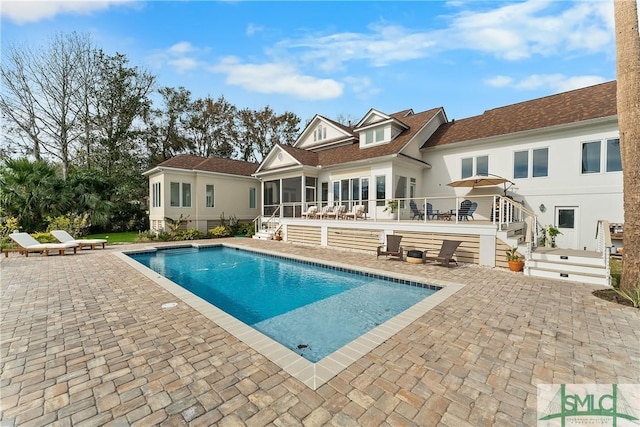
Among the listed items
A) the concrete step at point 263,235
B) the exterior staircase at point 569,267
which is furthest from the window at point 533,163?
the concrete step at point 263,235

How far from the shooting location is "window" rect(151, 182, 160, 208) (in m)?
19.9

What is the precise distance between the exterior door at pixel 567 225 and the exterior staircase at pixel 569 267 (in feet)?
15.6

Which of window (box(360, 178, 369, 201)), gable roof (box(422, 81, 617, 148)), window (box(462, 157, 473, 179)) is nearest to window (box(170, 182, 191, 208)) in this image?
window (box(360, 178, 369, 201))

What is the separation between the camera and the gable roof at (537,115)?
478 inches

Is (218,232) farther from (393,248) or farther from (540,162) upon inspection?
(540,162)

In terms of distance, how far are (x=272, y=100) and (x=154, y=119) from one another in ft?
44.9

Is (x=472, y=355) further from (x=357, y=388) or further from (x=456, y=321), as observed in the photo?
(x=357, y=388)

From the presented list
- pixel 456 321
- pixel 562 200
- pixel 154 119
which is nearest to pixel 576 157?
pixel 562 200

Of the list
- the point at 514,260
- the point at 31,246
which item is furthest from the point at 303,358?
the point at 31,246

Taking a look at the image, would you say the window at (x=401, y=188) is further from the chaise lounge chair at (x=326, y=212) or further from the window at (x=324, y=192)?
the window at (x=324, y=192)

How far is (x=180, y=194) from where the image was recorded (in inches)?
775

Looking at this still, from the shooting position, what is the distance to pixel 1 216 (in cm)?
1577

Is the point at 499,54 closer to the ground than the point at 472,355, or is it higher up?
higher up

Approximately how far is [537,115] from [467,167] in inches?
157
